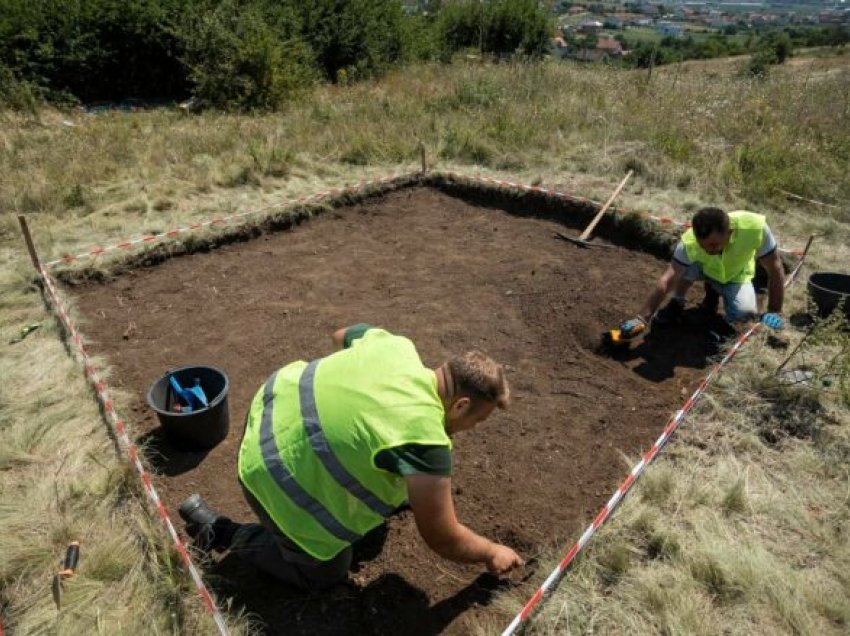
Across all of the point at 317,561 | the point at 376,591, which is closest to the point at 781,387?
the point at 376,591

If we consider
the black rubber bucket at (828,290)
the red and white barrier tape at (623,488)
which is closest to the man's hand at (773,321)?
the red and white barrier tape at (623,488)

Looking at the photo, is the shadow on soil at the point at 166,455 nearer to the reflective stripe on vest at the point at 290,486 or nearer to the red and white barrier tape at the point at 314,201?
the reflective stripe on vest at the point at 290,486

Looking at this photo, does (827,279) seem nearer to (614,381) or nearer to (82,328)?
(614,381)

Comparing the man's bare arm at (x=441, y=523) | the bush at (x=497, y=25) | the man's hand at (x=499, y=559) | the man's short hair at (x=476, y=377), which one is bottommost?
the bush at (x=497, y=25)

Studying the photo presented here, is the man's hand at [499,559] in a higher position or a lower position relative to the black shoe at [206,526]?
higher

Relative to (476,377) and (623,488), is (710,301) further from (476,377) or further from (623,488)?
(476,377)

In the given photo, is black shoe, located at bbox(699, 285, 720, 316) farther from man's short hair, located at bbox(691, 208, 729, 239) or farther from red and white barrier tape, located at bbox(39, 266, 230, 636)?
red and white barrier tape, located at bbox(39, 266, 230, 636)

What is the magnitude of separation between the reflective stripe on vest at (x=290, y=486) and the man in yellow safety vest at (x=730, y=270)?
3.16m

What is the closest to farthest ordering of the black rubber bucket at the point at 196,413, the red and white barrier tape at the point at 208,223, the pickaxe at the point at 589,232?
the black rubber bucket at the point at 196,413 < the red and white barrier tape at the point at 208,223 < the pickaxe at the point at 589,232

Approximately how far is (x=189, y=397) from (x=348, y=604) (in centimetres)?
170

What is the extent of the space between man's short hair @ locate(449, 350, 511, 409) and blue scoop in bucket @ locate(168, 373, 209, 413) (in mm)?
2211

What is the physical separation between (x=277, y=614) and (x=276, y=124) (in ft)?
27.0

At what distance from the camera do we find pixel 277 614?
9.20 feet

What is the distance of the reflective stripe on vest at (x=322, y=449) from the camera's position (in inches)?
85.4
